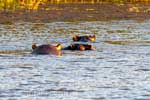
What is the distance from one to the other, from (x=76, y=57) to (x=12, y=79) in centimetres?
471

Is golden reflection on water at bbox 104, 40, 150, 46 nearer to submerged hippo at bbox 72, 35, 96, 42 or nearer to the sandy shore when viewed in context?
submerged hippo at bbox 72, 35, 96, 42

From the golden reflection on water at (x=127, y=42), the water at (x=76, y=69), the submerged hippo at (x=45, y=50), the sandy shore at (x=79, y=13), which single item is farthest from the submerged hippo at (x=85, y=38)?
the sandy shore at (x=79, y=13)

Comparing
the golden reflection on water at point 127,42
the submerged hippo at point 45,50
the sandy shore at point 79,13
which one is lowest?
the sandy shore at point 79,13

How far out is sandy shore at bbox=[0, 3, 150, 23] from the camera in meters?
34.2

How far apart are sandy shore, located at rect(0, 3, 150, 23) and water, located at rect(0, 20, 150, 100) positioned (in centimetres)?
660

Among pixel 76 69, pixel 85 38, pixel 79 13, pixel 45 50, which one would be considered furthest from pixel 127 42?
pixel 79 13

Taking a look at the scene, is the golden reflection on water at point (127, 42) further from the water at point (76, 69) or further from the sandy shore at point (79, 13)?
the sandy shore at point (79, 13)

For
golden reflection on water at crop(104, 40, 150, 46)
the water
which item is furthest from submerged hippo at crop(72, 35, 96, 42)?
golden reflection on water at crop(104, 40, 150, 46)

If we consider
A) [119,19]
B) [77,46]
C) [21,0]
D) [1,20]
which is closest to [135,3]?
[21,0]

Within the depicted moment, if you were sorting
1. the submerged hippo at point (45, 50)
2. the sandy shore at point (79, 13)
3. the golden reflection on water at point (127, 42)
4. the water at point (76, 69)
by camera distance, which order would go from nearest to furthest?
the water at point (76, 69), the submerged hippo at point (45, 50), the golden reflection on water at point (127, 42), the sandy shore at point (79, 13)

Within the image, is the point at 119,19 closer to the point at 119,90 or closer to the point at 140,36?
the point at 140,36

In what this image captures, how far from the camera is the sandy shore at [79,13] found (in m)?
34.2

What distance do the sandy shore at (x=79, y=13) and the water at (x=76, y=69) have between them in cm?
660

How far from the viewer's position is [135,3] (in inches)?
1822
